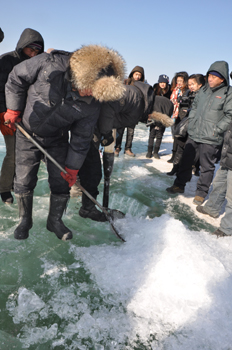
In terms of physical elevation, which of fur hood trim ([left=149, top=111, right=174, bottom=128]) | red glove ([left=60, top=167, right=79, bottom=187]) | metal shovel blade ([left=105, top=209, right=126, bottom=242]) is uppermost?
fur hood trim ([left=149, top=111, right=174, bottom=128])

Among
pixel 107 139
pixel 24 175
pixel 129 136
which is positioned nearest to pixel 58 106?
pixel 24 175

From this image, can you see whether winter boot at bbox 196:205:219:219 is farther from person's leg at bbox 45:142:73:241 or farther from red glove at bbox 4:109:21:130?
red glove at bbox 4:109:21:130

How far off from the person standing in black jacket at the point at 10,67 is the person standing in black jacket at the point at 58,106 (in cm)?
78

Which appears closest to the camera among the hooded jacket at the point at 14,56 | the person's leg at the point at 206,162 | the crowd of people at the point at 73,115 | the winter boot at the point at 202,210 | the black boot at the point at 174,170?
A: the crowd of people at the point at 73,115

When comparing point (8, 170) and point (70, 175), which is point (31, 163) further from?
point (8, 170)

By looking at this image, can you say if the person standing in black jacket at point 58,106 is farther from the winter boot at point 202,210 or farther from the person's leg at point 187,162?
the person's leg at point 187,162

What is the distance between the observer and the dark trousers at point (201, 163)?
4375 mm

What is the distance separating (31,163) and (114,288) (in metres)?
1.61

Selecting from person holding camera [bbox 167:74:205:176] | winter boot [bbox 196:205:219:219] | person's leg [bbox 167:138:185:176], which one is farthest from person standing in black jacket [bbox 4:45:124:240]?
person's leg [bbox 167:138:185:176]

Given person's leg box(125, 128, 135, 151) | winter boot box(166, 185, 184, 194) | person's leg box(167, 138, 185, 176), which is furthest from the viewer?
person's leg box(125, 128, 135, 151)

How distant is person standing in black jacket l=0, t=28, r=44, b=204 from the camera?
3170 mm

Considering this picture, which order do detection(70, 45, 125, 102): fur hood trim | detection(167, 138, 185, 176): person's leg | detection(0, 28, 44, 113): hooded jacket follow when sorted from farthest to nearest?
detection(167, 138, 185, 176): person's leg < detection(0, 28, 44, 113): hooded jacket < detection(70, 45, 125, 102): fur hood trim

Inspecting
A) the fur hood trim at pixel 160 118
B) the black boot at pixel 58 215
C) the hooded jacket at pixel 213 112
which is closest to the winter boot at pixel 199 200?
the hooded jacket at pixel 213 112

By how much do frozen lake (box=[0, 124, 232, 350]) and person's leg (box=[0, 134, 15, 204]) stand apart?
0.75 feet
